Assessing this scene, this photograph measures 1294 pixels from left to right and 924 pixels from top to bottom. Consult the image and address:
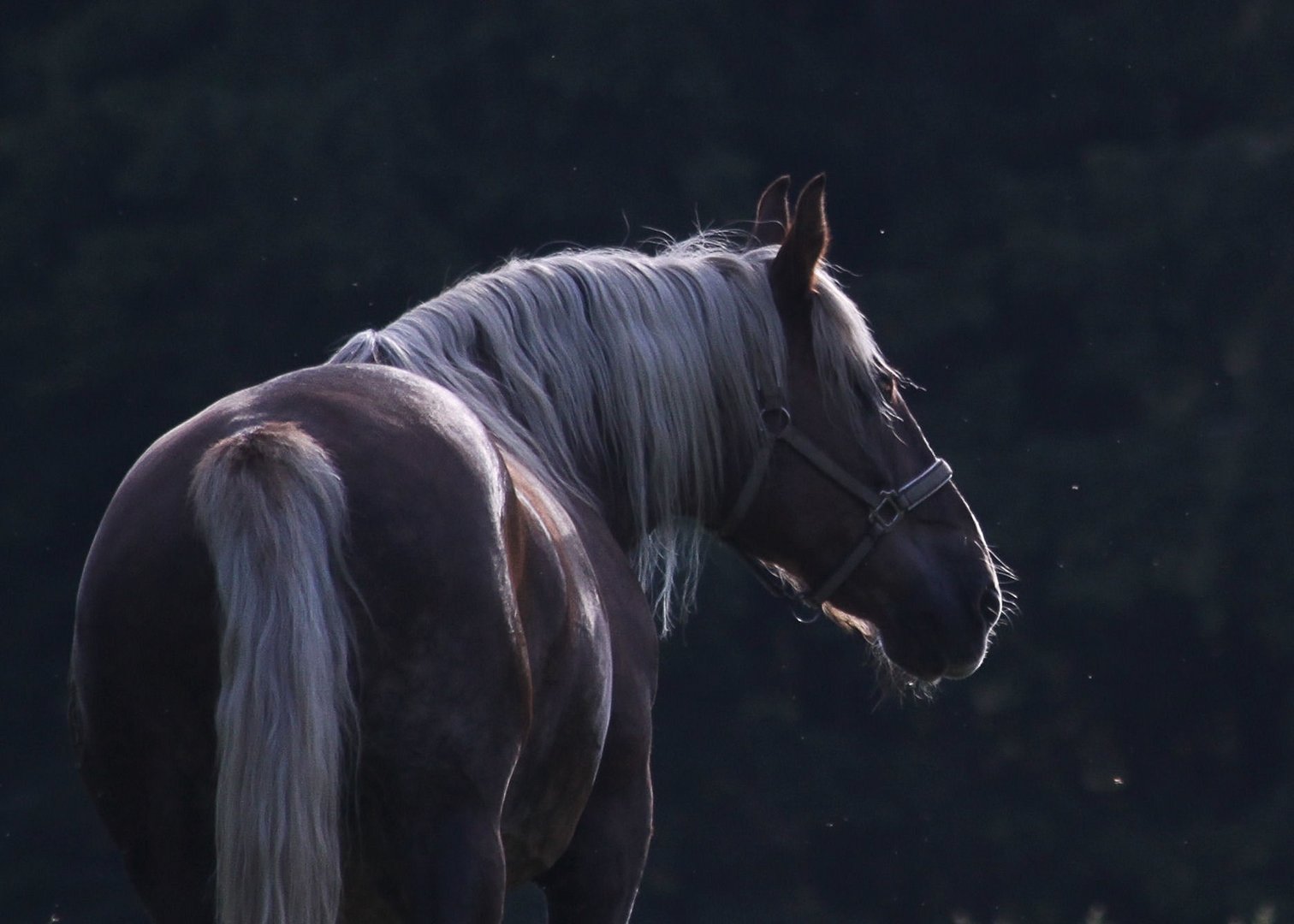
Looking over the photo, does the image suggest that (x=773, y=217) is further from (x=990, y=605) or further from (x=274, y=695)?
(x=274, y=695)

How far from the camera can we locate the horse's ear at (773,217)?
9.73 ft

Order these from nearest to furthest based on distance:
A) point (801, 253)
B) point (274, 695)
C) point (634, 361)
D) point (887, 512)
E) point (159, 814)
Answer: point (274, 695), point (159, 814), point (634, 361), point (801, 253), point (887, 512)

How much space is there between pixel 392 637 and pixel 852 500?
1306 millimetres

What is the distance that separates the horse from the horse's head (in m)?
0.31

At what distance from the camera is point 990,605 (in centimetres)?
291

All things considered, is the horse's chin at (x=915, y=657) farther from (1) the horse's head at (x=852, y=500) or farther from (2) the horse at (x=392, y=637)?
(2) the horse at (x=392, y=637)

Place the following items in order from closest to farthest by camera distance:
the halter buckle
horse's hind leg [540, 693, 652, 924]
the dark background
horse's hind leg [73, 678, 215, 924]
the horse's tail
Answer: the horse's tail, horse's hind leg [73, 678, 215, 924], horse's hind leg [540, 693, 652, 924], the halter buckle, the dark background

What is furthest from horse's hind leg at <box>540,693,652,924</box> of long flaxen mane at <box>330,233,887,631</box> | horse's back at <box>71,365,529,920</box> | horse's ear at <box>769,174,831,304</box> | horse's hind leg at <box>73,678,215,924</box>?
horse's ear at <box>769,174,831,304</box>

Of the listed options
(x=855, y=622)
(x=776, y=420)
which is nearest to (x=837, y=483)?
(x=776, y=420)

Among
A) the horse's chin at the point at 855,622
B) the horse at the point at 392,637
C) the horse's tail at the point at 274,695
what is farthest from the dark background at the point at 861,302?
the horse's tail at the point at 274,695

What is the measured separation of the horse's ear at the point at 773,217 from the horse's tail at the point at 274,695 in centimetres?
152

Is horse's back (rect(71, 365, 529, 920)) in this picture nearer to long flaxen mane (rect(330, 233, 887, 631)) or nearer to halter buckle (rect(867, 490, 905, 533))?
long flaxen mane (rect(330, 233, 887, 631))

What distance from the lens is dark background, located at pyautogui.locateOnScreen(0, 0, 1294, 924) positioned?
599 centimetres

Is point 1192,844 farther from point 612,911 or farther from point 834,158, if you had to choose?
point 612,911
